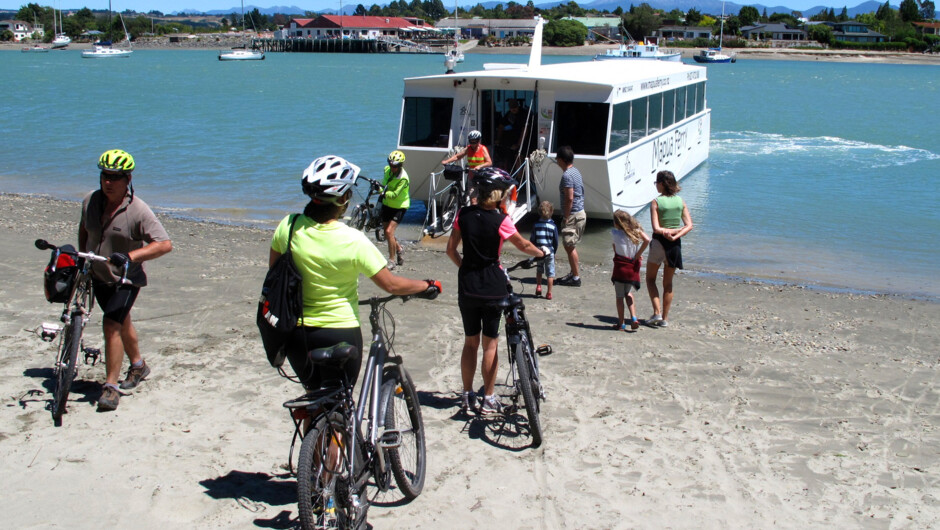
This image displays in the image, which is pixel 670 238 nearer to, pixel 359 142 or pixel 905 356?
pixel 905 356

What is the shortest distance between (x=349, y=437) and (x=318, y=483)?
10.6 inches

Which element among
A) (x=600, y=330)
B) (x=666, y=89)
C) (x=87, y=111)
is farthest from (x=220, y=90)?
(x=600, y=330)

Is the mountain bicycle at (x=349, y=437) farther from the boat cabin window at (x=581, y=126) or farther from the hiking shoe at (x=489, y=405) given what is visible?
the boat cabin window at (x=581, y=126)

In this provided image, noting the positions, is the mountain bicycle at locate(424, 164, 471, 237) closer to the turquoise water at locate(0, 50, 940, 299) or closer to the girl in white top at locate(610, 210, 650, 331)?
the turquoise water at locate(0, 50, 940, 299)

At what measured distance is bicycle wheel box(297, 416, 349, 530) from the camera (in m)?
3.66

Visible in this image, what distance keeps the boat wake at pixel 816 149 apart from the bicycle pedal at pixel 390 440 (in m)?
26.8

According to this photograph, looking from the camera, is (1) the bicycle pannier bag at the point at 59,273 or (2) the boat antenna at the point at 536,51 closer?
(1) the bicycle pannier bag at the point at 59,273

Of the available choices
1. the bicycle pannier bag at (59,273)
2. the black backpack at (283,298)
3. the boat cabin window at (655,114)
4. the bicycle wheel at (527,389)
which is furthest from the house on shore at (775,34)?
the black backpack at (283,298)

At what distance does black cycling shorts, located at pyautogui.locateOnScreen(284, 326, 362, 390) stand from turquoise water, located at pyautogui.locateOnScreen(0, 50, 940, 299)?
968 cm

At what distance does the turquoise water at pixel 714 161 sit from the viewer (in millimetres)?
14758

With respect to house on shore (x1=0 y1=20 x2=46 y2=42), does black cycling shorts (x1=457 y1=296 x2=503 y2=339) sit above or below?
below

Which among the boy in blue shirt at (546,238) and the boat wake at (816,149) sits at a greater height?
the boat wake at (816,149)

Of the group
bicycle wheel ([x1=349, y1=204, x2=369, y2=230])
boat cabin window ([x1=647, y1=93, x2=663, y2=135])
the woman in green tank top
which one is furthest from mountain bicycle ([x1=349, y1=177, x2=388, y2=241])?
boat cabin window ([x1=647, y1=93, x2=663, y2=135])

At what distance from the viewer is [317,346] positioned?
3959 millimetres
